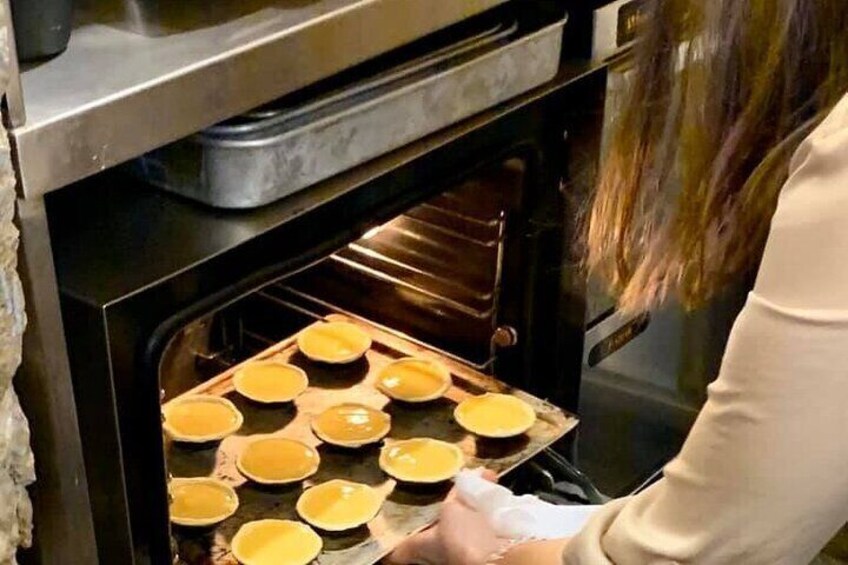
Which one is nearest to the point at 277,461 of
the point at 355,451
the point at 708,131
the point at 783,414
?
the point at 355,451

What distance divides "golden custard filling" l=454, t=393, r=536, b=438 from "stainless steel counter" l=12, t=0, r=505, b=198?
52 centimetres

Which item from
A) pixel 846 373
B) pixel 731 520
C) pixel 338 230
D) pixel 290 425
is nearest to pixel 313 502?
pixel 290 425

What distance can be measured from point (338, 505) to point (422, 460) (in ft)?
0.38

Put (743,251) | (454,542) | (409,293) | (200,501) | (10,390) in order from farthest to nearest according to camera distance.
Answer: (409,293) < (200,501) < (454,542) < (743,251) < (10,390)

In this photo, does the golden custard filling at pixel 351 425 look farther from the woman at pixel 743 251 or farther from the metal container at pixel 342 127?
the metal container at pixel 342 127

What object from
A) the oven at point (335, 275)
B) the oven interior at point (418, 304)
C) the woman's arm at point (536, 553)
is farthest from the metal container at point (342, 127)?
the woman's arm at point (536, 553)

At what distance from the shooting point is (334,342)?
159cm

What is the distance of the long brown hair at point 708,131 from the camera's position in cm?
85

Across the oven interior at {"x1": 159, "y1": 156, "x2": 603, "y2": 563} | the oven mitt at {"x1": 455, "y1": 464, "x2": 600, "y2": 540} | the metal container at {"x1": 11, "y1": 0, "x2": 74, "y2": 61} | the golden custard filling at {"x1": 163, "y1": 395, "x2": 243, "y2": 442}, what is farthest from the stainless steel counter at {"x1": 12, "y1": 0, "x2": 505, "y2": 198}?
the golden custard filling at {"x1": 163, "y1": 395, "x2": 243, "y2": 442}

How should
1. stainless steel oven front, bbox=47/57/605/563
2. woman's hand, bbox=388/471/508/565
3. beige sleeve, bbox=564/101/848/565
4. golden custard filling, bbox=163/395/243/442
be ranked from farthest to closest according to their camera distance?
golden custard filling, bbox=163/395/243/442 → woman's hand, bbox=388/471/508/565 → stainless steel oven front, bbox=47/57/605/563 → beige sleeve, bbox=564/101/848/565

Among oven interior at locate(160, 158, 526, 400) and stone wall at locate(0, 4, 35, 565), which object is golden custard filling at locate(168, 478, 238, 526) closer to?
oven interior at locate(160, 158, 526, 400)

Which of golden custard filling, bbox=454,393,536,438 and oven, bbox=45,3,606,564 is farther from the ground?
oven, bbox=45,3,606,564

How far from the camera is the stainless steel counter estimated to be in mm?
837

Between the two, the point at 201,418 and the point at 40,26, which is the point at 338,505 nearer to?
the point at 201,418
